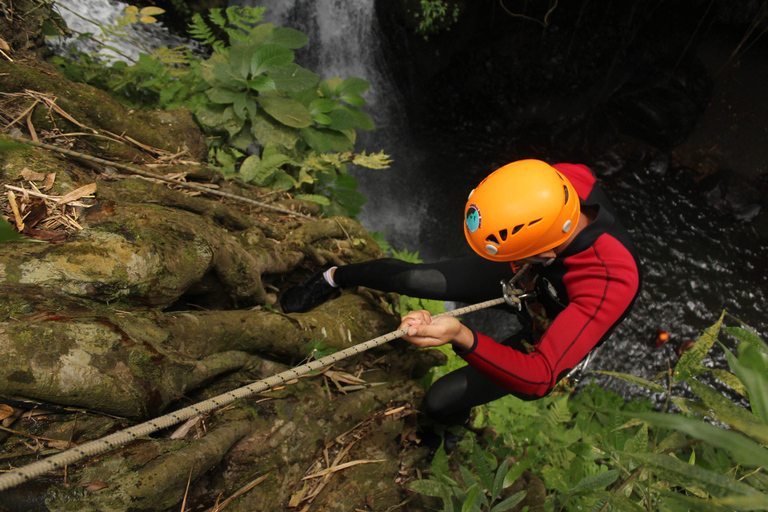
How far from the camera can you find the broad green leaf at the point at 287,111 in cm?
385

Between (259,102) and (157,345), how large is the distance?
2937 millimetres

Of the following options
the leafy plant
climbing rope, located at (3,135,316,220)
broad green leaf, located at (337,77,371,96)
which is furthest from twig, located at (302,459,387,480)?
broad green leaf, located at (337,77,371,96)

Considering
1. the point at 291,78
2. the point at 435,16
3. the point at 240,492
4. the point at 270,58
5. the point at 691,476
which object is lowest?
the point at 240,492

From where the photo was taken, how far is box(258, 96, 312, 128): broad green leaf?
385cm

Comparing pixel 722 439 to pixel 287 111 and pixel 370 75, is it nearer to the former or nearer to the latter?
pixel 287 111

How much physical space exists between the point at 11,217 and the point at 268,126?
2.49m

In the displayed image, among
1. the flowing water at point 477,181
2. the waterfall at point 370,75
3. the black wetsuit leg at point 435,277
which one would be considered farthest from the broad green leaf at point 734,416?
the waterfall at point 370,75

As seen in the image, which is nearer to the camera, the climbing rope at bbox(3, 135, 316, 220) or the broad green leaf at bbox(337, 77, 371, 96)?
the climbing rope at bbox(3, 135, 316, 220)

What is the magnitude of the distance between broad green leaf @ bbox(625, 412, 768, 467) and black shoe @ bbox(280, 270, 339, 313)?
267 centimetres

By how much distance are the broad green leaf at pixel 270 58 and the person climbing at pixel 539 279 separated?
2268mm

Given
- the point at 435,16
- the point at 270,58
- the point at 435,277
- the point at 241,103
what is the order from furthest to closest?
the point at 435,16
the point at 241,103
the point at 270,58
the point at 435,277

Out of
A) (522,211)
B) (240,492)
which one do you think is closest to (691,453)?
(522,211)

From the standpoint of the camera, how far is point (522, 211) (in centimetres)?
234

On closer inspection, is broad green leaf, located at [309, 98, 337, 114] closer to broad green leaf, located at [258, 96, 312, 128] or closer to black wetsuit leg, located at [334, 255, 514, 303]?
broad green leaf, located at [258, 96, 312, 128]
